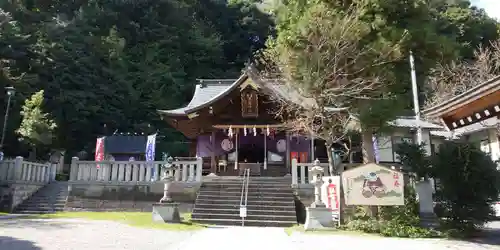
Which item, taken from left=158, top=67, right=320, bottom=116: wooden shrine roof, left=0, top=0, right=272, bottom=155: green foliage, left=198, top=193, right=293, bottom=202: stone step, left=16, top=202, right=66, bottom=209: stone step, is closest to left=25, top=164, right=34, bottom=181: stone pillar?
left=16, top=202, right=66, bottom=209: stone step

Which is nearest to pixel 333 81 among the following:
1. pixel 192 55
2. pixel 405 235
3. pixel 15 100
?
pixel 405 235

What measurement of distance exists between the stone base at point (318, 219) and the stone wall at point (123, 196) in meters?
5.67

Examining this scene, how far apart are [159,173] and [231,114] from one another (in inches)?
189

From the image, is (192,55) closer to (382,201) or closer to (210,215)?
(210,215)

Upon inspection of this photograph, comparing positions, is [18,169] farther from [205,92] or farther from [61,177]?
[205,92]

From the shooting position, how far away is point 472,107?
6.12 meters

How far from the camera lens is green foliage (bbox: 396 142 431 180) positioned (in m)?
10.8

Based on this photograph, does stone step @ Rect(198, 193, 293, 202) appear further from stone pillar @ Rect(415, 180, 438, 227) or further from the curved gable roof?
the curved gable roof

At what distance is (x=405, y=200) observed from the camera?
11062mm

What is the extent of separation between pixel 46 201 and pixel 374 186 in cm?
1345

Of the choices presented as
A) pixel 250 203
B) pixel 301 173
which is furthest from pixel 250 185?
pixel 301 173

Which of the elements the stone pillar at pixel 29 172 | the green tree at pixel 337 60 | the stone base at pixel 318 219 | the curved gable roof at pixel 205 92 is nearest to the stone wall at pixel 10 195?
the stone pillar at pixel 29 172

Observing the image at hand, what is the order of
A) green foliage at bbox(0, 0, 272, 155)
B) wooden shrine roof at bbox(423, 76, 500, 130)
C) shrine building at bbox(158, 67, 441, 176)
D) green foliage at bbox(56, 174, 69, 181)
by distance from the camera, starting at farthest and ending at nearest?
green foliage at bbox(0, 0, 272, 155) < green foliage at bbox(56, 174, 69, 181) < shrine building at bbox(158, 67, 441, 176) < wooden shrine roof at bbox(423, 76, 500, 130)

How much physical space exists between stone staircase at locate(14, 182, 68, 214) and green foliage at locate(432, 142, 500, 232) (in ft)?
45.8
